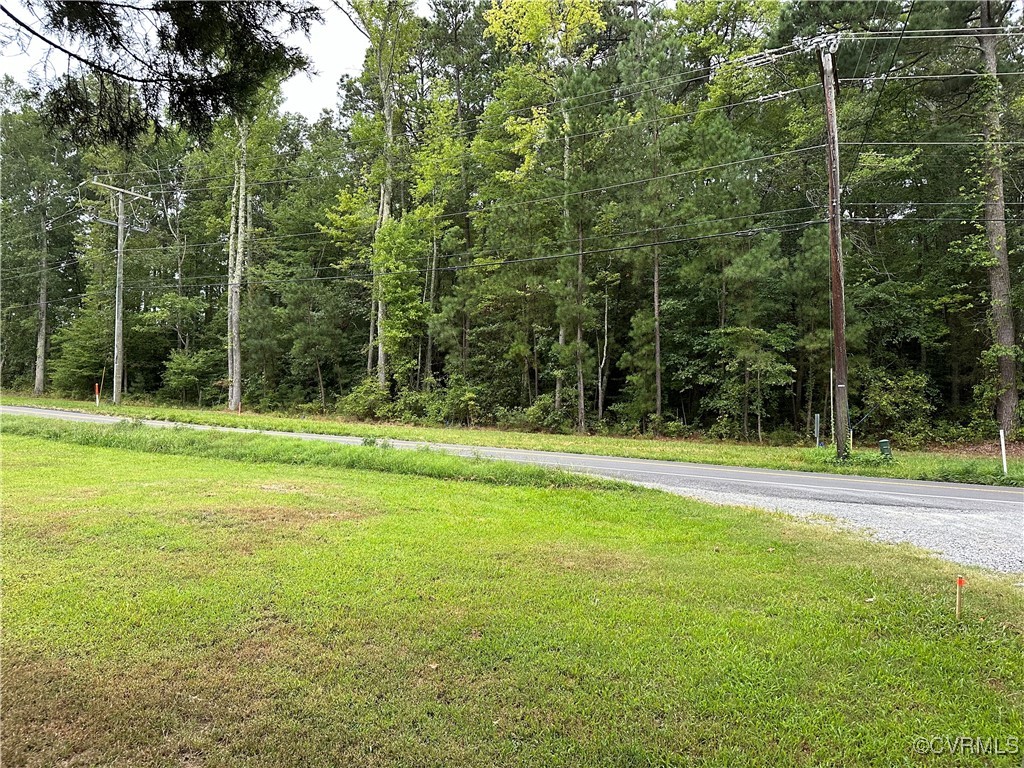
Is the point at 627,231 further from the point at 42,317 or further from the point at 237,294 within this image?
the point at 42,317

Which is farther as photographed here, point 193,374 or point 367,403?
point 193,374

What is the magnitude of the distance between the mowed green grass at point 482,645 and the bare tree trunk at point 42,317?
3198cm

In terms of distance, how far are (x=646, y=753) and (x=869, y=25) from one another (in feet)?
72.6

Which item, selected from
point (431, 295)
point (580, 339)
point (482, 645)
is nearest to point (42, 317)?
point (431, 295)

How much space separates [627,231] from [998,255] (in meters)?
10.4

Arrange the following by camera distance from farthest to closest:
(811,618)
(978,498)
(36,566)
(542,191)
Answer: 1. (542,191)
2. (978,498)
3. (36,566)
4. (811,618)

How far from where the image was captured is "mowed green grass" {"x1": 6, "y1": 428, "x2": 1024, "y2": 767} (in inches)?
92.3

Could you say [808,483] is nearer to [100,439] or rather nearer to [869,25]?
[100,439]

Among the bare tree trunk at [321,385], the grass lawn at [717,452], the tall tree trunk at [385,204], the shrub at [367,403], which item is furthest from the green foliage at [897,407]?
the bare tree trunk at [321,385]

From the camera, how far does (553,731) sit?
2.41 metres

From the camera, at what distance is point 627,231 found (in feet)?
59.3

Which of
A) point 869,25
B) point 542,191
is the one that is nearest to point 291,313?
point 542,191

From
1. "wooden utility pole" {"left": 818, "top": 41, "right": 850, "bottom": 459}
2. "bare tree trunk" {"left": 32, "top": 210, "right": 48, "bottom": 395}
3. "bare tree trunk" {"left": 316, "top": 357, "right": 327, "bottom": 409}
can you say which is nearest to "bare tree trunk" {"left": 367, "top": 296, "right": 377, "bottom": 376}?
"bare tree trunk" {"left": 316, "top": 357, "right": 327, "bottom": 409}

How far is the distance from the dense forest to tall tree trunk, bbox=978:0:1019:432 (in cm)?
7
